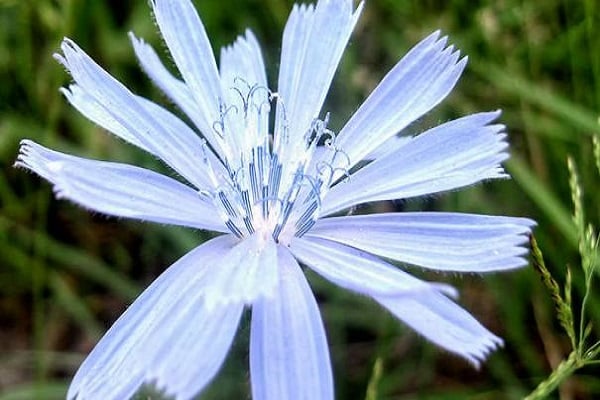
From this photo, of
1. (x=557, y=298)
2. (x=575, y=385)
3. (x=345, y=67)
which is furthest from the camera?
(x=345, y=67)

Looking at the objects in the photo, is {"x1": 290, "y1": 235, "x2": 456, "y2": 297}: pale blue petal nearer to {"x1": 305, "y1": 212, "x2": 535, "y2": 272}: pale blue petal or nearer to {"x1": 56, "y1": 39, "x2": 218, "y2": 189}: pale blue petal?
{"x1": 305, "y1": 212, "x2": 535, "y2": 272}: pale blue petal

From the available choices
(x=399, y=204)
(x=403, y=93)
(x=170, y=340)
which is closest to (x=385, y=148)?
(x=403, y=93)

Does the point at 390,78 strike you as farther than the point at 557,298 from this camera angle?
Yes

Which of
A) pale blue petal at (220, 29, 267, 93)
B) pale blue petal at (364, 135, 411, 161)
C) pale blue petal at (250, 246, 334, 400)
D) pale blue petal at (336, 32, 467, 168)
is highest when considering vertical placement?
pale blue petal at (220, 29, 267, 93)

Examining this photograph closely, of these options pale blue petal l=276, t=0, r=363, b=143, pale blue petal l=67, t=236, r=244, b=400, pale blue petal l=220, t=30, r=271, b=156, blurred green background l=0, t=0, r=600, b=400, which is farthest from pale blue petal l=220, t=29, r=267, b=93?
blurred green background l=0, t=0, r=600, b=400

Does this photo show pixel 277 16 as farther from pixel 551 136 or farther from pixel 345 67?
pixel 551 136

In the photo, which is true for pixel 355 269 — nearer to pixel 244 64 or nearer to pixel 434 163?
pixel 434 163

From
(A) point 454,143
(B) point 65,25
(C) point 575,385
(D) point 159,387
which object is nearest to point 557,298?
(A) point 454,143
